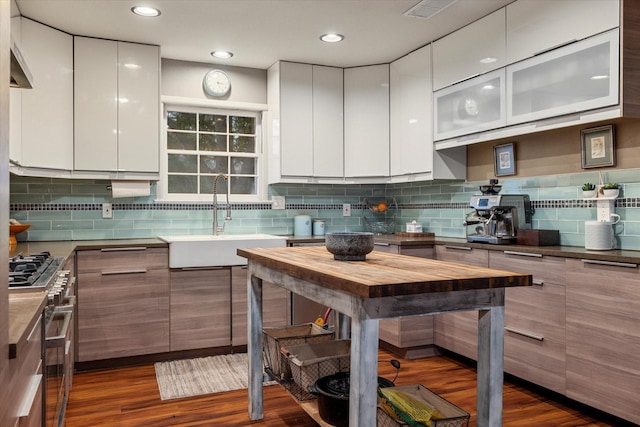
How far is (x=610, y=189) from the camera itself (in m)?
3.06

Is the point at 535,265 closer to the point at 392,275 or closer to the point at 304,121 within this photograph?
the point at 392,275

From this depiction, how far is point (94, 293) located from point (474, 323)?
8.65 ft

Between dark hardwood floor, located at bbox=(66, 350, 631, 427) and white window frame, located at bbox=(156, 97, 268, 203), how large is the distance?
5.16 ft

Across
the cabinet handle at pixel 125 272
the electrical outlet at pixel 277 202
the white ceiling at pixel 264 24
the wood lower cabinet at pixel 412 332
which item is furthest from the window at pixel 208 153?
the wood lower cabinet at pixel 412 332

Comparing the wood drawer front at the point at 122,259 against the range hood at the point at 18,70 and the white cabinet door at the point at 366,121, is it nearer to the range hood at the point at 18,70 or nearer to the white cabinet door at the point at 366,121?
the white cabinet door at the point at 366,121

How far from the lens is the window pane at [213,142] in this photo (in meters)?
4.71

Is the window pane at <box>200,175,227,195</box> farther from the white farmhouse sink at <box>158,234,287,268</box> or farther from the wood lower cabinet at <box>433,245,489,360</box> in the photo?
the wood lower cabinet at <box>433,245,489,360</box>

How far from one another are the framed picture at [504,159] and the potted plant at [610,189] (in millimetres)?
785

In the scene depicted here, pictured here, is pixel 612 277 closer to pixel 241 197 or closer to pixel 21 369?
pixel 21 369

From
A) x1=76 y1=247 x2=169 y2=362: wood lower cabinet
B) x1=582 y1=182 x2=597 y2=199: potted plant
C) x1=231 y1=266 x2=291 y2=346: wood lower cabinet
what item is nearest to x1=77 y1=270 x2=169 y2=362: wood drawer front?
x1=76 y1=247 x2=169 y2=362: wood lower cabinet

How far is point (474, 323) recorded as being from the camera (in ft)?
11.5

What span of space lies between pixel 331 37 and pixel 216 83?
3.90ft

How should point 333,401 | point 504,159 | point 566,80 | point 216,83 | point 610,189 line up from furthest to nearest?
point 216,83
point 504,159
point 610,189
point 566,80
point 333,401

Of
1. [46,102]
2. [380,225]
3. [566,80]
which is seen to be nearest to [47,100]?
[46,102]
